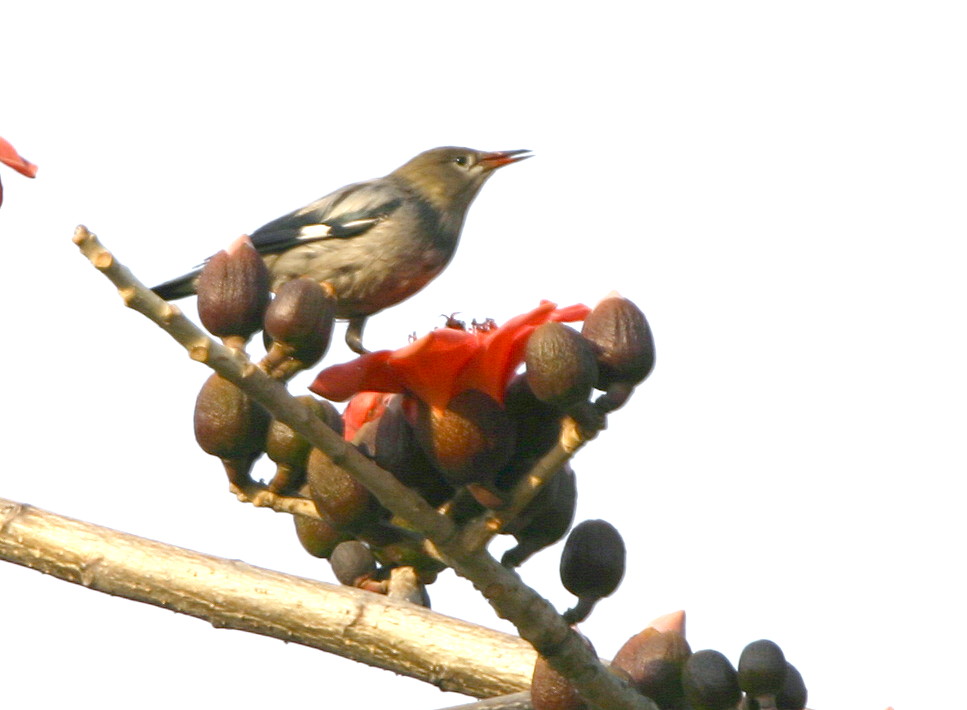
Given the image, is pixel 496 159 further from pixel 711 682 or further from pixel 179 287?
pixel 711 682

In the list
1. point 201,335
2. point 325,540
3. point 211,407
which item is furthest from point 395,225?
point 201,335

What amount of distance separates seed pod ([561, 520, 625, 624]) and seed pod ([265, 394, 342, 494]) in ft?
1.68

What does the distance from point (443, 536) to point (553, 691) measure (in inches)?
13.7

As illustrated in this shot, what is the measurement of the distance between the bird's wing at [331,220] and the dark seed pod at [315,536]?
3504mm

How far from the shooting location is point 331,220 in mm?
6730

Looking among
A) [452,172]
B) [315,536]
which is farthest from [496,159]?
[315,536]

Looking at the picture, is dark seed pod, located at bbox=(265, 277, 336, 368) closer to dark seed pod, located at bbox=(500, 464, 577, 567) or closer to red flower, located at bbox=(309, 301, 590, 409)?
red flower, located at bbox=(309, 301, 590, 409)

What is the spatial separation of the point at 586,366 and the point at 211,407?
2.40 feet

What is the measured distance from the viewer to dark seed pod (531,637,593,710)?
238 cm

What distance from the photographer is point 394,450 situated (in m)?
2.44

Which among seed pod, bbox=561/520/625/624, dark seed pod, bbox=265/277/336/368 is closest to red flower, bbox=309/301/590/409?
dark seed pod, bbox=265/277/336/368

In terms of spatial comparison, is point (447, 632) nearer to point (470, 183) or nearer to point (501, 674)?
point (501, 674)

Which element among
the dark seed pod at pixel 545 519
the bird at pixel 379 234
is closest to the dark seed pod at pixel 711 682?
the dark seed pod at pixel 545 519

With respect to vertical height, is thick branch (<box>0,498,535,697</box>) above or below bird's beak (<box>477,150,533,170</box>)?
below
